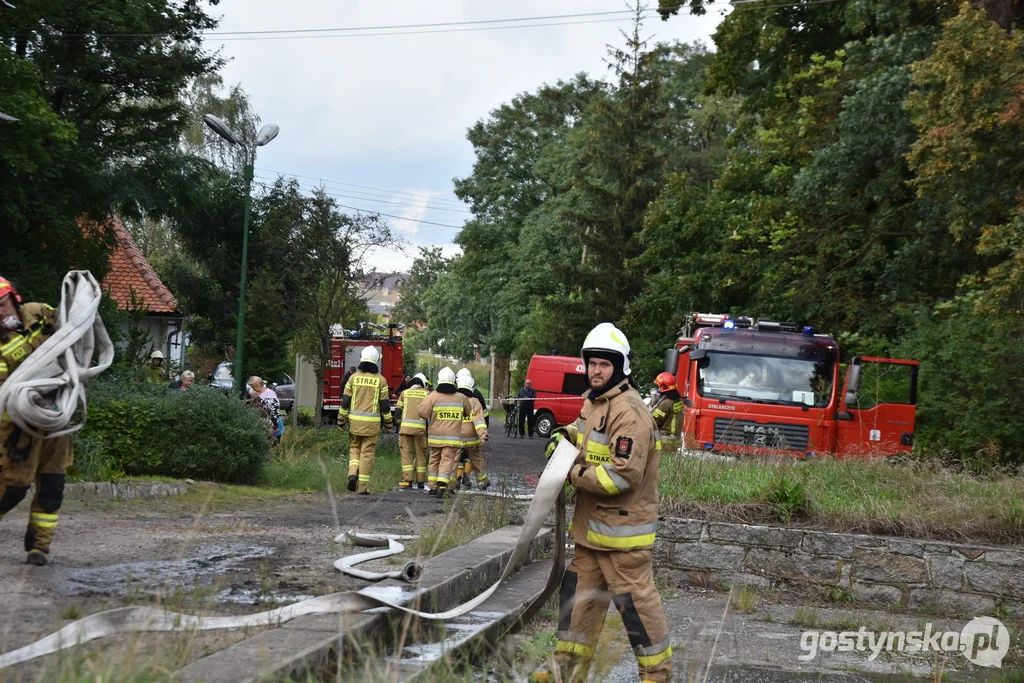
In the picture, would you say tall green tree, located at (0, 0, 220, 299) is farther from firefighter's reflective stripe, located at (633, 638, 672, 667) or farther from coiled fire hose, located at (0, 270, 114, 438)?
firefighter's reflective stripe, located at (633, 638, 672, 667)

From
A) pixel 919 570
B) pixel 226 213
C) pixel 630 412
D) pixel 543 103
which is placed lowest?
pixel 919 570

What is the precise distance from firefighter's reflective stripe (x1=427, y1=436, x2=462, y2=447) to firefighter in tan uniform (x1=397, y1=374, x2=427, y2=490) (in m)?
0.65

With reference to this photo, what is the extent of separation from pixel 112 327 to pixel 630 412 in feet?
62.7

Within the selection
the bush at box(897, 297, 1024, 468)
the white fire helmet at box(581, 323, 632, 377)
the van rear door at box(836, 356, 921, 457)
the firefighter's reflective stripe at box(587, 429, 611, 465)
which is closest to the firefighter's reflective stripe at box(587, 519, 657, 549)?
the firefighter's reflective stripe at box(587, 429, 611, 465)

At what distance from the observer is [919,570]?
931 centimetres

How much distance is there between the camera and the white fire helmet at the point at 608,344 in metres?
6.19

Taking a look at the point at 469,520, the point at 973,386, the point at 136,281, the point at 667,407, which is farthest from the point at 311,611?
the point at 136,281

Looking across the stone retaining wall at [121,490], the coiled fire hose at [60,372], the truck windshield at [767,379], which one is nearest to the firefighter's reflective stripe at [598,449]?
the coiled fire hose at [60,372]

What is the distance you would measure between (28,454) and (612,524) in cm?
377

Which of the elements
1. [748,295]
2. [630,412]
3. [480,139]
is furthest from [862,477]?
[480,139]

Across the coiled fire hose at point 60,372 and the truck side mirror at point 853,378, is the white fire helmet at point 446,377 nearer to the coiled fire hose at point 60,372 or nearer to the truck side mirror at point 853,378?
A: the truck side mirror at point 853,378

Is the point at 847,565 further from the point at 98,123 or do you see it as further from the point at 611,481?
the point at 98,123

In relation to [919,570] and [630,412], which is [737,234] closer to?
[919,570]

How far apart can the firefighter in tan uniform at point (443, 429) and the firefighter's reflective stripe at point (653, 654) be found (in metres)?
9.76
